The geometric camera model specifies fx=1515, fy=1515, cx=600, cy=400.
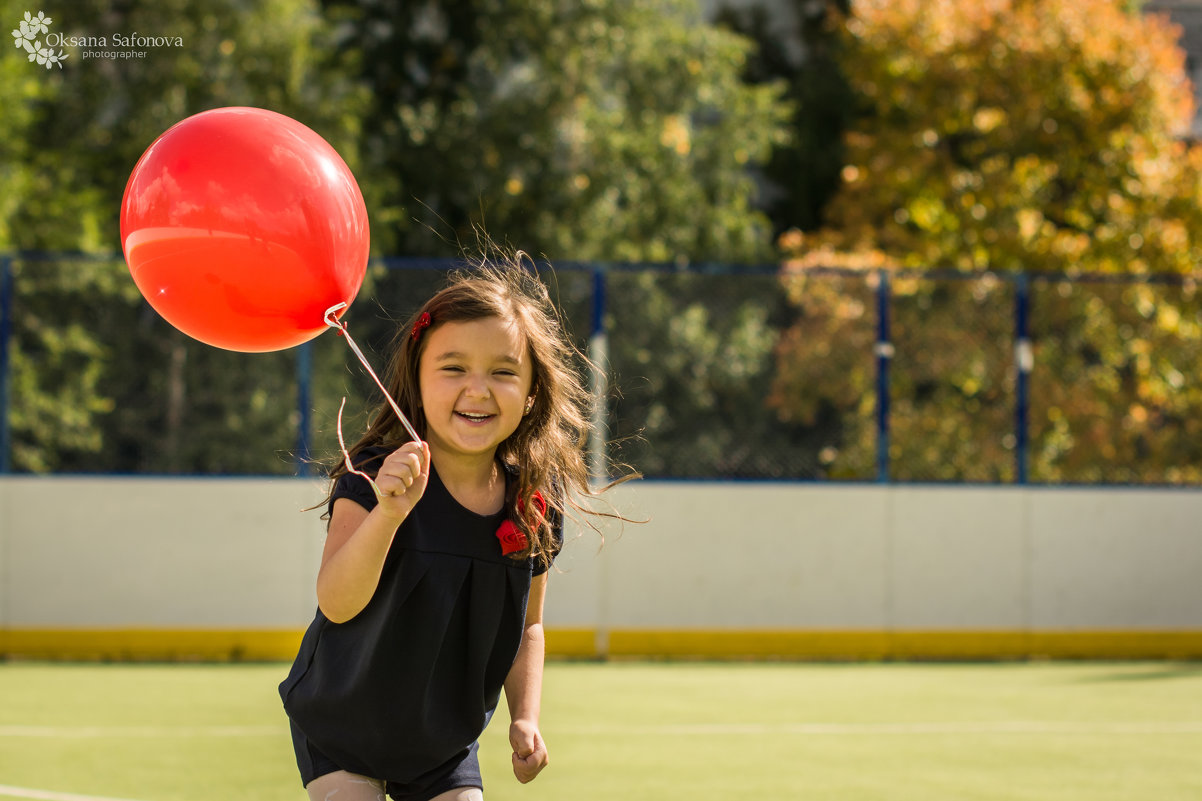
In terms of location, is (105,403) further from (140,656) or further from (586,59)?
(586,59)

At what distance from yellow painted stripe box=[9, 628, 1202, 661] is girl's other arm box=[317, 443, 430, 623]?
766 centimetres

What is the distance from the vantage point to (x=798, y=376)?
12727 mm

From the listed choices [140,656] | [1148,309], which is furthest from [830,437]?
[140,656]

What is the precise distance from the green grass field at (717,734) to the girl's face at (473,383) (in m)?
3.18

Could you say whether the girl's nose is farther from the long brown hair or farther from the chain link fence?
the chain link fence

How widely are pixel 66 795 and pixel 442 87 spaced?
1684 centimetres

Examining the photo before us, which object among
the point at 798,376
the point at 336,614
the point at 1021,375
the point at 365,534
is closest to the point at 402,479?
the point at 365,534

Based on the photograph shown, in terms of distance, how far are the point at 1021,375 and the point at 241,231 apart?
9.01 meters

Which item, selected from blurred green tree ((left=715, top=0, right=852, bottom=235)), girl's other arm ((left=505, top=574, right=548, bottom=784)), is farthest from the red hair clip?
blurred green tree ((left=715, top=0, right=852, bottom=235))

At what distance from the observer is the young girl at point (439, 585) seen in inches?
125

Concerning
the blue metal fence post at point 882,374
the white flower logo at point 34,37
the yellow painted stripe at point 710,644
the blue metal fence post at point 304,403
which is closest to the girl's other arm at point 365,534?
the blue metal fence post at point 304,403

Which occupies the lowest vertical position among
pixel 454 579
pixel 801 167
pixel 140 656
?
pixel 140 656

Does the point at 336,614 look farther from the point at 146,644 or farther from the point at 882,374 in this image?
the point at 882,374

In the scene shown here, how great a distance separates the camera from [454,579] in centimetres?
325
